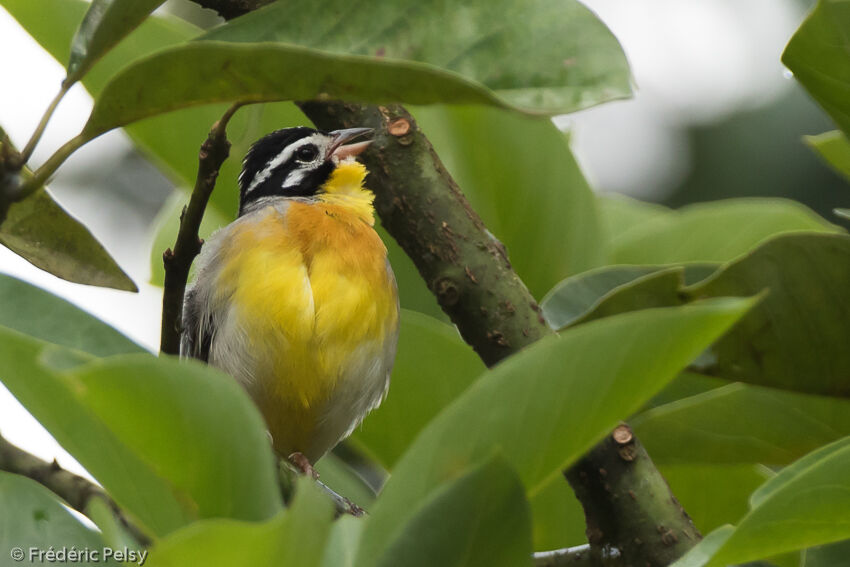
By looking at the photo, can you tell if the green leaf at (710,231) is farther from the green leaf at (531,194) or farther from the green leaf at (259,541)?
the green leaf at (259,541)

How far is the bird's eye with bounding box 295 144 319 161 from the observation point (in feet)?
12.3

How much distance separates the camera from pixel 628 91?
4.28 feet

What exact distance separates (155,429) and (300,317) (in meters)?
1.77

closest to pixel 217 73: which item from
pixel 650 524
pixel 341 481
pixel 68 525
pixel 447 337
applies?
pixel 68 525

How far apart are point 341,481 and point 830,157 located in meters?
1.32

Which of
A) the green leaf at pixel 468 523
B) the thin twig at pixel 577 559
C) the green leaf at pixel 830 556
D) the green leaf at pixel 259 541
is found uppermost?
the green leaf at pixel 259 541

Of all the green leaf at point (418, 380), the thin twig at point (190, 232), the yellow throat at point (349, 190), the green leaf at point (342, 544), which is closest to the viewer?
the green leaf at point (342, 544)

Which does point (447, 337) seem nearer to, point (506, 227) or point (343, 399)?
point (506, 227)

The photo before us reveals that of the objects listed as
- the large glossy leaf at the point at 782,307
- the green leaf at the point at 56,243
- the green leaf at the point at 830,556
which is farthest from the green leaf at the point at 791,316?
the green leaf at the point at 56,243

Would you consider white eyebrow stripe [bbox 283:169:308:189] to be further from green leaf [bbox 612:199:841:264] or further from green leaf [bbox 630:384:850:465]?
green leaf [bbox 630:384:850:465]

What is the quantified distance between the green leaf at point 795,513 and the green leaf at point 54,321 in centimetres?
104

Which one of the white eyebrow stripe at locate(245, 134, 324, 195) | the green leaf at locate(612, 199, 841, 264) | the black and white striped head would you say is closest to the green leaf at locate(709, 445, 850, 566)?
the green leaf at locate(612, 199, 841, 264)

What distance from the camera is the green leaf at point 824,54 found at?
68.1 inches

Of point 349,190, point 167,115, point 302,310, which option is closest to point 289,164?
point 349,190
